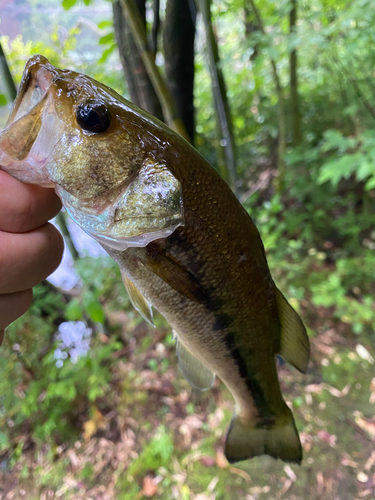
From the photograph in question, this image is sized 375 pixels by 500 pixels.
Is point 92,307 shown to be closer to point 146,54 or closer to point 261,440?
point 261,440

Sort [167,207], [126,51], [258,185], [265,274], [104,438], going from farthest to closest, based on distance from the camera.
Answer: [258,185] < [104,438] < [126,51] < [265,274] < [167,207]

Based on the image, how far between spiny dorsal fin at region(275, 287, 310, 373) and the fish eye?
65 centimetres

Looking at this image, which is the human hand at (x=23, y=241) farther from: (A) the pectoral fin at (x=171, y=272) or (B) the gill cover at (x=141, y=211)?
(A) the pectoral fin at (x=171, y=272)

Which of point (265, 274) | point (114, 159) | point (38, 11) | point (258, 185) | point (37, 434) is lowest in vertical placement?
point (37, 434)

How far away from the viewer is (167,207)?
0.57 metres

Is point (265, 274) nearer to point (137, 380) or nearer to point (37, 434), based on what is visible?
point (137, 380)

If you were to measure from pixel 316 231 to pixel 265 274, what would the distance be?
241 cm

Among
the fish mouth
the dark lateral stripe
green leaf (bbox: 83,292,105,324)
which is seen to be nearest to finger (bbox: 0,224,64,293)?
the fish mouth

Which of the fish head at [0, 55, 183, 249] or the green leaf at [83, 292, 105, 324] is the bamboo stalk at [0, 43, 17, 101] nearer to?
the green leaf at [83, 292, 105, 324]

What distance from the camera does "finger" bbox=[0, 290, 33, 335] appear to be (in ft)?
2.01

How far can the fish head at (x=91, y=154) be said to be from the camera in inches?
21.3

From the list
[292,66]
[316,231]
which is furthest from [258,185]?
[292,66]

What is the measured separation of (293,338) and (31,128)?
85 centimetres

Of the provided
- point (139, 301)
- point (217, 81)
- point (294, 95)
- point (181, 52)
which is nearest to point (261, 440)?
point (139, 301)
